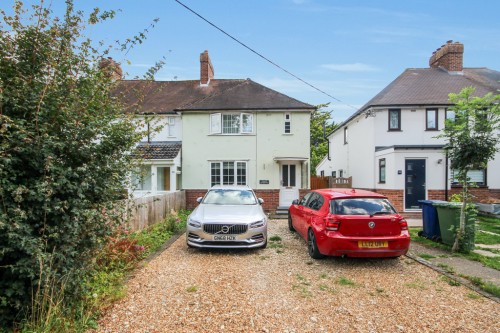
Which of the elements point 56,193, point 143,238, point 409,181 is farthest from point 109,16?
point 409,181

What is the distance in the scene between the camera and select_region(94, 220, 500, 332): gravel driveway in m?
3.74

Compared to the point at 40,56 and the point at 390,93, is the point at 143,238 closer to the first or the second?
the point at 40,56

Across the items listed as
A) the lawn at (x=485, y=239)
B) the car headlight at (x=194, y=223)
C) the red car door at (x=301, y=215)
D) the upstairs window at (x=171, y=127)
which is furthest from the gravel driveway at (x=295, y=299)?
the upstairs window at (x=171, y=127)

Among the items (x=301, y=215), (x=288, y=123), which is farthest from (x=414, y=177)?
(x=301, y=215)

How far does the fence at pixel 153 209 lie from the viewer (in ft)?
26.9

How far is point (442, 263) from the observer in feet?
20.6

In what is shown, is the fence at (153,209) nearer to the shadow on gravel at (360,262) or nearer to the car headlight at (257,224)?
the car headlight at (257,224)

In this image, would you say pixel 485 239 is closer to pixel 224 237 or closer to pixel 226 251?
pixel 226 251

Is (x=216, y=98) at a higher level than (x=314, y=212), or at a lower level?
higher

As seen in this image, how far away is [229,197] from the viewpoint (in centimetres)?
877

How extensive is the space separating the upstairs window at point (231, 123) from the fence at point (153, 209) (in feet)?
13.2

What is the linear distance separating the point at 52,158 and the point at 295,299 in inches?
149

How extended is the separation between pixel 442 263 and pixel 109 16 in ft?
25.4

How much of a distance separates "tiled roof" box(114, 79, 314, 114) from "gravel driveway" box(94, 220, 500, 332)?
10.5 metres
